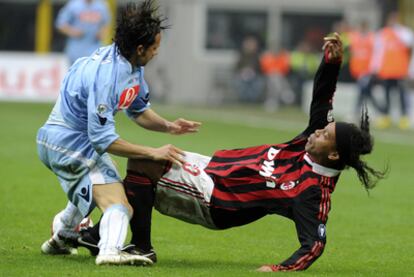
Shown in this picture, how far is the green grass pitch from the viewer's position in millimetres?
7816

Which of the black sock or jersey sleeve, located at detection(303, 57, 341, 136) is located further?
jersey sleeve, located at detection(303, 57, 341, 136)

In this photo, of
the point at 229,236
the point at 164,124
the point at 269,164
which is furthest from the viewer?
the point at 229,236

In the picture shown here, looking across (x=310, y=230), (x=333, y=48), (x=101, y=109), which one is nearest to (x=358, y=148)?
(x=310, y=230)

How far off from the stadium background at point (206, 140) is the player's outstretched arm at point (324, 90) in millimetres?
1053

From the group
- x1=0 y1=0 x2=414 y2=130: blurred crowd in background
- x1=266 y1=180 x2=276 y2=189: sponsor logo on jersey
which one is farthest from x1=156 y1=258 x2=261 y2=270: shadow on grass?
x1=0 y1=0 x2=414 y2=130: blurred crowd in background

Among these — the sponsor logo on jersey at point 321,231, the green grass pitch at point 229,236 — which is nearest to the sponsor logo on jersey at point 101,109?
the green grass pitch at point 229,236

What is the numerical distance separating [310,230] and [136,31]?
175cm

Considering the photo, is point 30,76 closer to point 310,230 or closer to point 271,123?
point 271,123

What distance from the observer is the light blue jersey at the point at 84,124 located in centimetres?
752

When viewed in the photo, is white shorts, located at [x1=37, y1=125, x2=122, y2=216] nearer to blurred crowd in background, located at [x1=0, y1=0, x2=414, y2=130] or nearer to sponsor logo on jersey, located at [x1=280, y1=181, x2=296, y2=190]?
sponsor logo on jersey, located at [x1=280, y1=181, x2=296, y2=190]

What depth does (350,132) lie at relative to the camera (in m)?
7.61

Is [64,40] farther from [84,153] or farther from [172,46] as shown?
[84,153]

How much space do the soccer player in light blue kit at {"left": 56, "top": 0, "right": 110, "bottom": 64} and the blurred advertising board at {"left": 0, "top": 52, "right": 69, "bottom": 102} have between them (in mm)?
5754

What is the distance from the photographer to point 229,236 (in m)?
9.81
